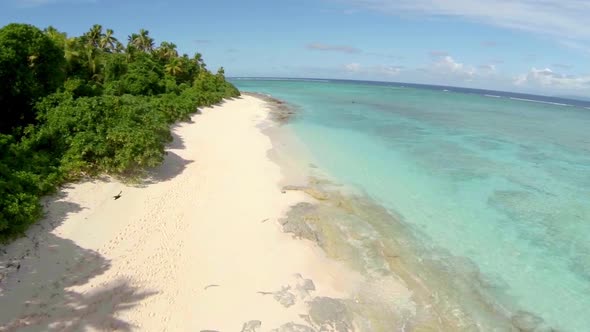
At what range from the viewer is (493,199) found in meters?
21.2

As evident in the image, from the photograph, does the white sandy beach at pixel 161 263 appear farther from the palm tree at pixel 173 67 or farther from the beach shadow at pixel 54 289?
the palm tree at pixel 173 67

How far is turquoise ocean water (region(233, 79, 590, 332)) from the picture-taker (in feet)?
43.6

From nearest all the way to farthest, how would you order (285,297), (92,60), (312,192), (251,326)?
(251,326)
(285,297)
(312,192)
(92,60)

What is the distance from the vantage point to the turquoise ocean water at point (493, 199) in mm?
13289

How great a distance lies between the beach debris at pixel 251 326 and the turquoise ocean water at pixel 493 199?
784cm

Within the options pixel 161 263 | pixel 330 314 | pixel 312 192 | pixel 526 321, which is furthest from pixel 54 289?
pixel 526 321

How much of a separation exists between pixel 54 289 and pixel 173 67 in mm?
46782

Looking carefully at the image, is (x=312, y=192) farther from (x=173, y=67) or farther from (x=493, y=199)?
(x=173, y=67)

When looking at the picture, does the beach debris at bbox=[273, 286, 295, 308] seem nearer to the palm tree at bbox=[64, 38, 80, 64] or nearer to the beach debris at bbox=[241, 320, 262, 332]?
the beach debris at bbox=[241, 320, 262, 332]

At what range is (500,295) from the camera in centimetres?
1245

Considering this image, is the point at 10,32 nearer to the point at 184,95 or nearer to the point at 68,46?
the point at 68,46

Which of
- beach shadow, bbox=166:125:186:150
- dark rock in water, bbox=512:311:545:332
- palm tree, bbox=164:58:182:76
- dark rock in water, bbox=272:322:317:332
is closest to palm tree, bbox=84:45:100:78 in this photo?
beach shadow, bbox=166:125:186:150

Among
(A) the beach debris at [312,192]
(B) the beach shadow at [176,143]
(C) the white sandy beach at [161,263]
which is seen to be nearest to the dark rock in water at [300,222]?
(C) the white sandy beach at [161,263]

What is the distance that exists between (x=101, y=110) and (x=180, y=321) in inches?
484
